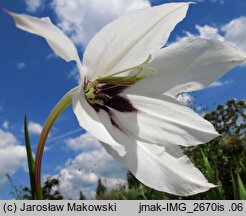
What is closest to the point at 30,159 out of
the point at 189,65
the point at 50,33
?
the point at 50,33

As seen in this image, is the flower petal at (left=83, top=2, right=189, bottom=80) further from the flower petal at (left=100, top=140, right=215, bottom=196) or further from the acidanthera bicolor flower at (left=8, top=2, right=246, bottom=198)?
the flower petal at (left=100, top=140, right=215, bottom=196)

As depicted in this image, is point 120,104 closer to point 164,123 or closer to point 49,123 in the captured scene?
point 164,123

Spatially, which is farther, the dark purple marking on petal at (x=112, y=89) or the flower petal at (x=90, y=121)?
the dark purple marking on petal at (x=112, y=89)

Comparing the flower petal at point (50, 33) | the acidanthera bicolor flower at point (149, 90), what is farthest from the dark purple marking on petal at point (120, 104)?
the flower petal at point (50, 33)

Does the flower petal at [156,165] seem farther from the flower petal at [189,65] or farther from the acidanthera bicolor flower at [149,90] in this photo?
the flower petal at [189,65]

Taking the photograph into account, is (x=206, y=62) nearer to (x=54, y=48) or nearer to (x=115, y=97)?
(x=115, y=97)

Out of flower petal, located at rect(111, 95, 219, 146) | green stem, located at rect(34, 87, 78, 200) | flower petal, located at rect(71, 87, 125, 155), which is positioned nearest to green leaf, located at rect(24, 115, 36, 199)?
green stem, located at rect(34, 87, 78, 200)
